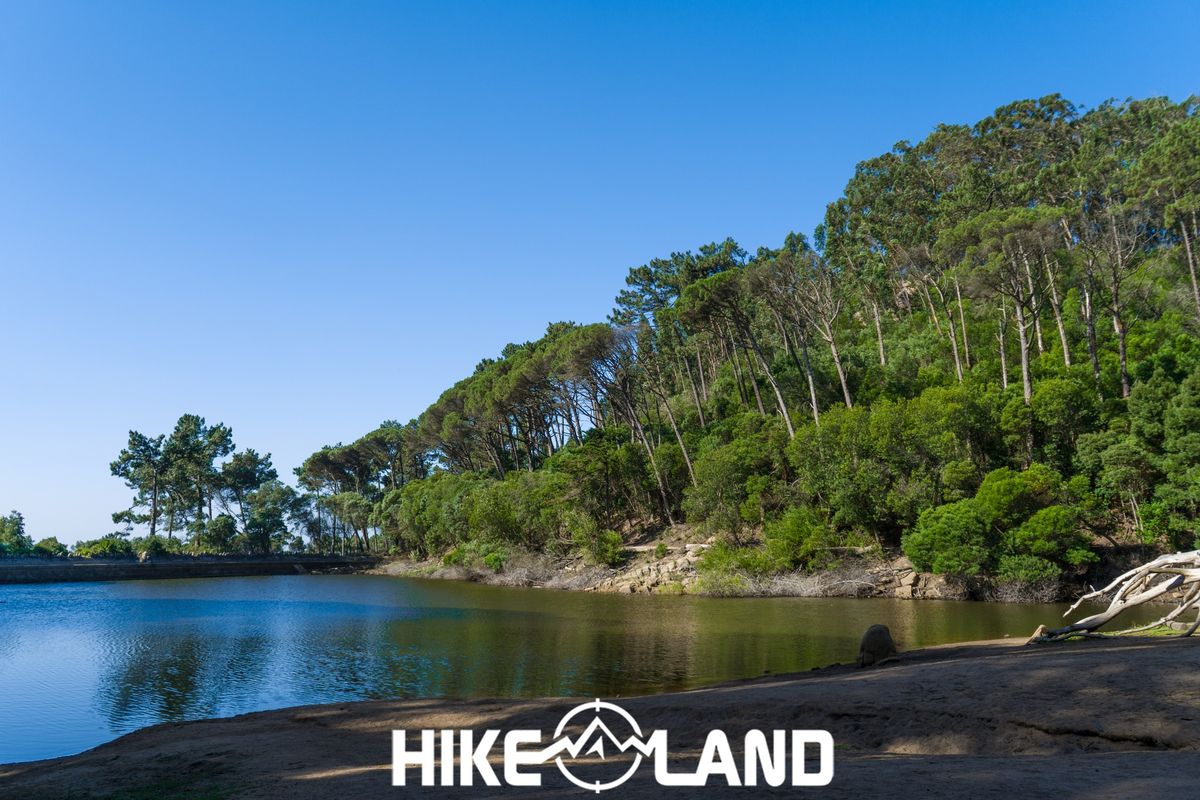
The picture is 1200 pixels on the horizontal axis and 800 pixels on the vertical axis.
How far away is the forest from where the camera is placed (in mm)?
36062

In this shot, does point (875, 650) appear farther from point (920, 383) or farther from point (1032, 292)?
point (920, 383)

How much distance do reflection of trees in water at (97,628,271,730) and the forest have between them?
26439 millimetres

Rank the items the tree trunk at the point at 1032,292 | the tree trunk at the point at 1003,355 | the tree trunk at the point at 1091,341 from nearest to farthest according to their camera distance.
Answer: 1. the tree trunk at the point at 1091,341
2. the tree trunk at the point at 1032,292
3. the tree trunk at the point at 1003,355

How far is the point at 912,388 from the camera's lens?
49.7 meters

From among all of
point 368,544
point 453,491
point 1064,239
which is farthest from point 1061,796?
point 368,544

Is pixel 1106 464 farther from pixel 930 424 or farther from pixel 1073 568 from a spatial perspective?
pixel 930 424

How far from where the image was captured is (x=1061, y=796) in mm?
6559

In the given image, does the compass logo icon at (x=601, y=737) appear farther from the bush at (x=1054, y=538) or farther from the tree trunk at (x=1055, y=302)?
the tree trunk at (x=1055, y=302)

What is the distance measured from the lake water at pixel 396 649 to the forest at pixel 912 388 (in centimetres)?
730

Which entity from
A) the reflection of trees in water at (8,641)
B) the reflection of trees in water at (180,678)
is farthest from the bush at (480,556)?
the reflection of trees in water at (8,641)

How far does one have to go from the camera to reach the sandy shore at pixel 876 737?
7.66 m

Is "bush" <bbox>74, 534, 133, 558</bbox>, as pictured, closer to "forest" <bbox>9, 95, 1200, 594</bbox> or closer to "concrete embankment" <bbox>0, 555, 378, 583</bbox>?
"concrete embankment" <bbox>0, 555, 378, 583</bbox>

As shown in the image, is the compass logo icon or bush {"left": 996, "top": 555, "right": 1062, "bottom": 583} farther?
bush {"left": 996, "top": 555, "right": 1062, "bottom": 583}

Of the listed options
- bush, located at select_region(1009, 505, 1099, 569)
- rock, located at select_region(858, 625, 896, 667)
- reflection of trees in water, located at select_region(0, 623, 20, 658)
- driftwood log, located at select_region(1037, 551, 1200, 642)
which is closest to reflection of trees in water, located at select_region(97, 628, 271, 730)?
reflection of trees in water, located at select_region(0, 623, 20, 658)
